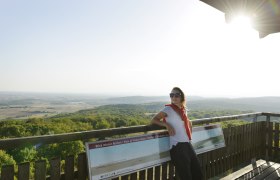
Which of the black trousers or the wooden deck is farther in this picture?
the wooden deck

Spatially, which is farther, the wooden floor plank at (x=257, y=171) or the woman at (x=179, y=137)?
the wooden floor plank at (x=257, y=171)

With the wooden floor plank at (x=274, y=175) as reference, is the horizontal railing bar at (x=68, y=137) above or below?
above

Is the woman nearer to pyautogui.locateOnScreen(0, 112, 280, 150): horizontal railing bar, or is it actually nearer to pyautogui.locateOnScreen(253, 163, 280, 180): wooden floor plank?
pyautogui.locateOnScreen(0, 112, 280, 150): horizontal railing bar

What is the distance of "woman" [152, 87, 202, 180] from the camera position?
148 inches

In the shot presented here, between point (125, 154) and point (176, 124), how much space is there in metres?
0.88

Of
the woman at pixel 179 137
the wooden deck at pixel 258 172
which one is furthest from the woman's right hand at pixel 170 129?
the wooden deck at pixel 258 172

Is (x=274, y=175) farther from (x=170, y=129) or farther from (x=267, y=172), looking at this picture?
(x=170, y=129)

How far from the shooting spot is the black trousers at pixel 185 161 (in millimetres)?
3746

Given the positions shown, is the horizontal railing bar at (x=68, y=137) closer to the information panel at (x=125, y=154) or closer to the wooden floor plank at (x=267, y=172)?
the information panel at (x=125, y=154)

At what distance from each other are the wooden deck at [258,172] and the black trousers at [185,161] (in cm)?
134

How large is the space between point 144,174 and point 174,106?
39.9 inches

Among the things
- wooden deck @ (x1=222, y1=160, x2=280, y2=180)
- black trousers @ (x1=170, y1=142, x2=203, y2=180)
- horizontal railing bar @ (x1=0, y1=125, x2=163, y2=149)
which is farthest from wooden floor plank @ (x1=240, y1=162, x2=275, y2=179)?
horizontal railing bar @ (x1=0, y1=125, x2=163, y2=149)

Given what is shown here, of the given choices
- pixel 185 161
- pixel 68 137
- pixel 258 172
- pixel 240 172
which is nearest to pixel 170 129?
pixel 185 161

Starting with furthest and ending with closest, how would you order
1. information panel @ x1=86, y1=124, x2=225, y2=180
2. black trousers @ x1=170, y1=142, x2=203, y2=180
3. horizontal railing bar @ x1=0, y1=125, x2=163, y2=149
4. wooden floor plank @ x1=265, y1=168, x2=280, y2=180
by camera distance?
1. wooden floor plank @ x1=265, y1=168, x2=280, y2=180
2. black trousers @ x1=170, y1=142, x2=203, y2=180
3. information panel @ x1=86, y1=124, x2=225, y2=180
4. horizontal railing bar @ x1=0, y1=125, x2=163, y2=149
